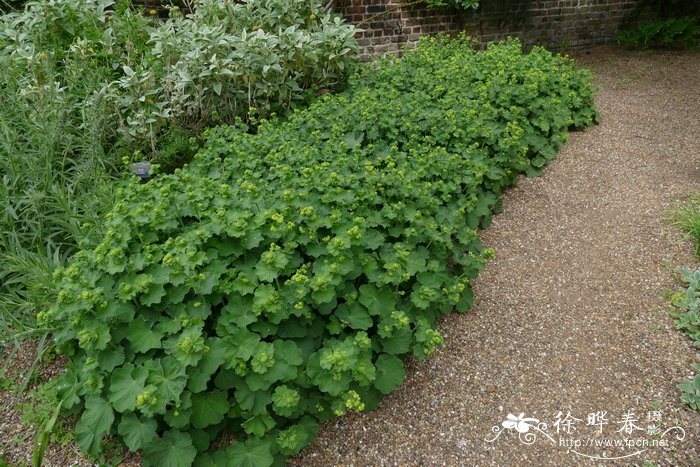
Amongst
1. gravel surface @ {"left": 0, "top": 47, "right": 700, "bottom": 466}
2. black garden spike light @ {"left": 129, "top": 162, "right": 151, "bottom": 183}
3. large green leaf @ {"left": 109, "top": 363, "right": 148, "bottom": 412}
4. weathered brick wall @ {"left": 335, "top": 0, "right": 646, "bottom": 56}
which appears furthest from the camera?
weathered brick wall @ {"left": 335, "top": 0, "right": 646, "bottom": 56}

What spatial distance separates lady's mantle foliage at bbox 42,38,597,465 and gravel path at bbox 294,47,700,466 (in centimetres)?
20

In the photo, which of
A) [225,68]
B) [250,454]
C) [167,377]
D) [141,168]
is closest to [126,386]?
[167,377]

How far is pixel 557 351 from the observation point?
2.71 m

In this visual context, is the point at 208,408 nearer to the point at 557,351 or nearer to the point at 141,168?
the point at 557,351

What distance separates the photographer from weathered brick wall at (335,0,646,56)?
21.6 ft

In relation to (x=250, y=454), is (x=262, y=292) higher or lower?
higher

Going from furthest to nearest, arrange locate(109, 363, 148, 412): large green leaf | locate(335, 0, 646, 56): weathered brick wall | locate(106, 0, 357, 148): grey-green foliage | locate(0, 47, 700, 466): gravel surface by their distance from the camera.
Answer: locate(335, 0, 646, 56): weathered brick wall → locate(106, 0, 357, 148): grey-green foliage → locate(0, 47, 700, 466): gravel surface → locate(109, 363, 148, 412): large green leaf

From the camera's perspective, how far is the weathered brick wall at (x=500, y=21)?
6.59 metres

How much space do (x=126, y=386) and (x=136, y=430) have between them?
0.17 meters

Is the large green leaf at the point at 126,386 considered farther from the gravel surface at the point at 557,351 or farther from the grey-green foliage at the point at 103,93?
the grey-green foliage at the point at 103,93

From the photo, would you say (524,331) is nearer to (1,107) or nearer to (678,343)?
(678,343)

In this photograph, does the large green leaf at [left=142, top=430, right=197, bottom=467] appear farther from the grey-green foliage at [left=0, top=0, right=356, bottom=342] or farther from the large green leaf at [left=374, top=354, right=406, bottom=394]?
the grey-green foliage at [left=0, top=0, right=356, bottom=342]

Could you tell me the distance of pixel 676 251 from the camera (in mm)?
3312

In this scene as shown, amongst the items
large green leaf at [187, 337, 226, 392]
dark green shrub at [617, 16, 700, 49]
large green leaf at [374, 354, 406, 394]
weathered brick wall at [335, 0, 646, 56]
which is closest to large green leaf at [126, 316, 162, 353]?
large green leaf at [187, 337, 226, 392]
